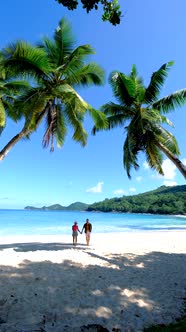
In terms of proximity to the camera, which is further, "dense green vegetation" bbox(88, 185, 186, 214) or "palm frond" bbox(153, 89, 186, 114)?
"dense green vegetation" bbox(88, 185, 186, 214)

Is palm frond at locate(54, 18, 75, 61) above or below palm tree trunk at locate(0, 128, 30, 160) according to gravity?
above

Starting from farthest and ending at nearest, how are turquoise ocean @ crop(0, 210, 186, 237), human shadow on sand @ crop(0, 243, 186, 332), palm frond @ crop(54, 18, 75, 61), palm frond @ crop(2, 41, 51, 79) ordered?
turquoise ocean @ crop(0, 210, 186, 237)
palm frond @ crop(54, 18, 75, 61)
palm frond @ crop(2, 41, 51, 79)
human shadow on sand @ crop(0, 243, 186, 332)

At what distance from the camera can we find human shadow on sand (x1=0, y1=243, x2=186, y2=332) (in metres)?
6.33

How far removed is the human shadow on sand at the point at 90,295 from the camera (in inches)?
249

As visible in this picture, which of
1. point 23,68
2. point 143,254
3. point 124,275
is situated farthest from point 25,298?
point 23,68

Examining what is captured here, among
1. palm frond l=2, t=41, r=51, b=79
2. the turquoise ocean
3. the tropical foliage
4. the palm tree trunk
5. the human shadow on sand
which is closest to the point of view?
the tropical foliage

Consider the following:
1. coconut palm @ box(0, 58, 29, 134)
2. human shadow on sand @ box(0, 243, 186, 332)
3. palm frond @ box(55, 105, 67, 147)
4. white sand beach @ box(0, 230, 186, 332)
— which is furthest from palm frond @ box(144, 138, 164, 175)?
coconut palm @ box(0, 58, 29, 134)

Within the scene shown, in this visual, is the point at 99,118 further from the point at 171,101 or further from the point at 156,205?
the point at 156,205

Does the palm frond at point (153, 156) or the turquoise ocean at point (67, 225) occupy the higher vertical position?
the palm frond at point (153, 156)

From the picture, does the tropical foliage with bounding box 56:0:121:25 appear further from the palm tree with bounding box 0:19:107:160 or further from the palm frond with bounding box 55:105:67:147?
the palm frond with bounding box 55:105:67:147

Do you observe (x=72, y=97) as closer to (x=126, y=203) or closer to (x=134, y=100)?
(x=134, y=100)

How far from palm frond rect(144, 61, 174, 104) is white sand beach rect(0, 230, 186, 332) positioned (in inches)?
294

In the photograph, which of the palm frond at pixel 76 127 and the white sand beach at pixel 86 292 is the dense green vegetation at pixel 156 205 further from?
the white sand beach at pixel 86 292

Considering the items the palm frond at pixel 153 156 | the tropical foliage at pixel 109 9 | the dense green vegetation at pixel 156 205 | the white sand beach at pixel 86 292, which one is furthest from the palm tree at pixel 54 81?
the dense green vegetation at pixel 156 205
